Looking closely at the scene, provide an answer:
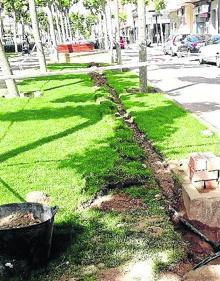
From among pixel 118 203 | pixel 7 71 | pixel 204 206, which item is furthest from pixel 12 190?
pixel 7 71

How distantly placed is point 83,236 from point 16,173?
267 centimetres

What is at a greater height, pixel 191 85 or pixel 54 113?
→ pixel 54 113

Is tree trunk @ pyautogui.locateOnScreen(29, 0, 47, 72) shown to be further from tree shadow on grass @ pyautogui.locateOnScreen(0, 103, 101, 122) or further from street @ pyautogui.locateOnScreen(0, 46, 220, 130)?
tree shadow on grass @ pyautogui.locateOnScreen(0, 103, 101, 122)

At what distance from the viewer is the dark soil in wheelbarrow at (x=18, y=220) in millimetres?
4795

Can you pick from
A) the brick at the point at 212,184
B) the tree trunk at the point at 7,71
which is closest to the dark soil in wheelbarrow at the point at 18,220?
the brick at the point at 212,184

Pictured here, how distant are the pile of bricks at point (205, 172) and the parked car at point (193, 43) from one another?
25422 mm

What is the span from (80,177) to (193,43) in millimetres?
25290

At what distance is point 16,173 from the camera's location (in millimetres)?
7406

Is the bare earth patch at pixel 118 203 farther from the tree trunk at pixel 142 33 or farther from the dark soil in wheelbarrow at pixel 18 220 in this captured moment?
A: the tree trunk at pixel 142 33

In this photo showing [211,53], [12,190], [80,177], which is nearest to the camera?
[12,190]

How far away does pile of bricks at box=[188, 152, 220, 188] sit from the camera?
527 cm

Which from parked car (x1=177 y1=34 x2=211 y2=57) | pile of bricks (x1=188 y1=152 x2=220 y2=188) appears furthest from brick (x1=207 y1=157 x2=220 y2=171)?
parked car (x1=177 y1=34 x2=211 y2=57)

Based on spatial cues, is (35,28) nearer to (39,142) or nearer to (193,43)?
(39,142)

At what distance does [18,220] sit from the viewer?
4.86 metres
